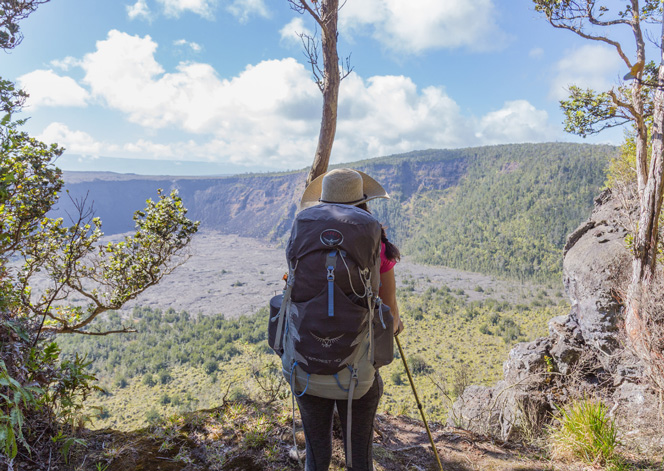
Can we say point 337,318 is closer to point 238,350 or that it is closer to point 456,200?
point 238,350

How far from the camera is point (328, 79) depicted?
3.03 meters

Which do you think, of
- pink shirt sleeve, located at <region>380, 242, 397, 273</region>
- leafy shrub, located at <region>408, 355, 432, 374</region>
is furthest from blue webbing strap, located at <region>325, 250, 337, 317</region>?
leafy shrub, located at <region>408, 355, 432, 374</region>

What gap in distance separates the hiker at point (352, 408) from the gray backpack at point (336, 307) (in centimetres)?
10

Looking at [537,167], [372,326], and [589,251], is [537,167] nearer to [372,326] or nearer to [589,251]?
[589,251]

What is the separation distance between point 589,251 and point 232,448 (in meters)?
8.95

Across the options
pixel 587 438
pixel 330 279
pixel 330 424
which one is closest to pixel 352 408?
pixel 330 424

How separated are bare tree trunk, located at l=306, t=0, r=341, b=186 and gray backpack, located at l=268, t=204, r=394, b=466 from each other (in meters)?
1.60

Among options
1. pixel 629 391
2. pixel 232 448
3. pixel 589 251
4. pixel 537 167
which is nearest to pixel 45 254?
pixel 232 448

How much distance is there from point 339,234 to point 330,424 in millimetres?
874

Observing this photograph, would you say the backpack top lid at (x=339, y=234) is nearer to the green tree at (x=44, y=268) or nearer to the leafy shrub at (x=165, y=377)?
the green tree at (x=44, y=268)

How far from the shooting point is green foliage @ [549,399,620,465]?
255 cm

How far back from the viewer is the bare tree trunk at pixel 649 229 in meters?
5.67

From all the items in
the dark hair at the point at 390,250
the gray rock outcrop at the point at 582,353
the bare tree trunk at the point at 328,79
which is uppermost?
the bare tree trunk at the point at 328,79

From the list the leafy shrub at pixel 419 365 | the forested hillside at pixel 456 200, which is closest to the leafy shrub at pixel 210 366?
the leafy shrub at pixel 419 365
